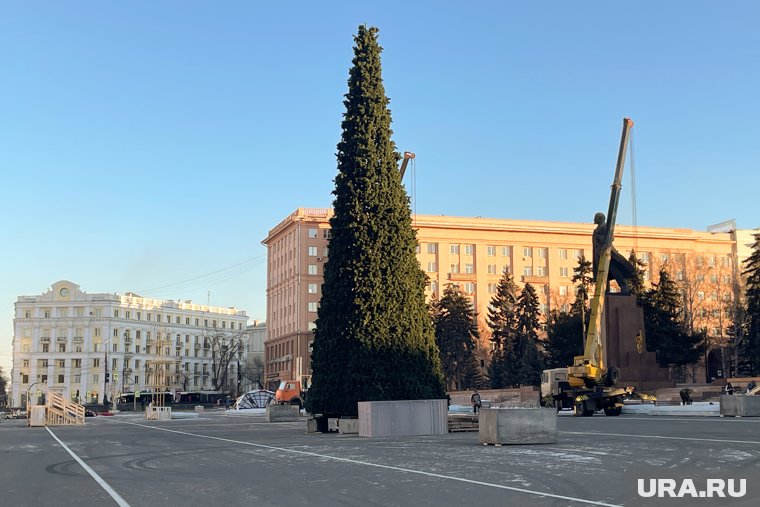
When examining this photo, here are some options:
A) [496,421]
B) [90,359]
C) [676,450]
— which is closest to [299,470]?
[496,421]

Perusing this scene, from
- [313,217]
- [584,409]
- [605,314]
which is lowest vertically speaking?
[584,409]

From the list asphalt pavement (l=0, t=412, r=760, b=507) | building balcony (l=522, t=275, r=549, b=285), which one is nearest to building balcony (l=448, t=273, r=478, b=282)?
building balcony (l=522, t=275, r=549, b=285)

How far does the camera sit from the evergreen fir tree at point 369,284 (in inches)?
1113

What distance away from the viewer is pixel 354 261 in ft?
95.1

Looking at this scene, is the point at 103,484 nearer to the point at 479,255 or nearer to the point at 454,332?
the point at 454,332

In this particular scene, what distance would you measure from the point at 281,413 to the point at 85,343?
4582 inches

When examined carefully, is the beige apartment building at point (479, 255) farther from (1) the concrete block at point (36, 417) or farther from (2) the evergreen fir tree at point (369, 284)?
(2) the evergreen fir tree at point (369, 284)

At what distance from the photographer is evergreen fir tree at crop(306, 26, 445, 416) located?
92.7 feet

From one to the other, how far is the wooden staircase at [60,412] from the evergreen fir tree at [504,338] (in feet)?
151

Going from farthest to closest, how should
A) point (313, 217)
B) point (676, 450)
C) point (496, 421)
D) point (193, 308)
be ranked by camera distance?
point (193, 308) → point (313, 217) → point (496, 421) → point (676, 450)

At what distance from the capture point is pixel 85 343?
5989 inches

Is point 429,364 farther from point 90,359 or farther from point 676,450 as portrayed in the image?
point 90,359

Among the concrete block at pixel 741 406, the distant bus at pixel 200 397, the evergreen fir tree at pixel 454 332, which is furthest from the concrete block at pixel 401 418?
the distant bus at pixel 200 397

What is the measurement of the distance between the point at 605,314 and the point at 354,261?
3155 centimetres
